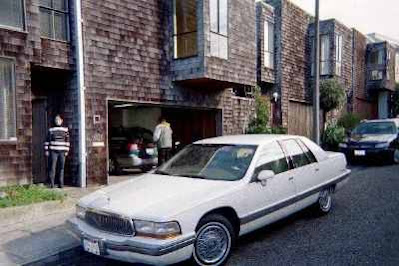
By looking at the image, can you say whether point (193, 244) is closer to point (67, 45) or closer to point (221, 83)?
point (67, 45)

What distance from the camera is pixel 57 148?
8164 millimetres

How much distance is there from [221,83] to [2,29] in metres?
6.46

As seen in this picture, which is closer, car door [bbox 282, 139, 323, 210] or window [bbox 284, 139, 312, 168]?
car door [bbox 282, 139, 323, 210]

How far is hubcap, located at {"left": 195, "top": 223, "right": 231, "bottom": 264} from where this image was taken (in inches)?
161

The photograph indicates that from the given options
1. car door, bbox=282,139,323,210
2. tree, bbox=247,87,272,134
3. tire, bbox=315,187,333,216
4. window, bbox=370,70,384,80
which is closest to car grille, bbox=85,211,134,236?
car door, bbox=282,139,323,210

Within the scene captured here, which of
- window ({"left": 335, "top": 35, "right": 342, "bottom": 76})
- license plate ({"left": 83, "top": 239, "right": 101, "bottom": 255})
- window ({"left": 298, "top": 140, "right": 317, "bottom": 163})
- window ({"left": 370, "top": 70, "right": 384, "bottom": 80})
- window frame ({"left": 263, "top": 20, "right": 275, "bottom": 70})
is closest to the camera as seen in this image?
license plate ({"left": 83, "top": 239, "right": 101, "bottom": 255})

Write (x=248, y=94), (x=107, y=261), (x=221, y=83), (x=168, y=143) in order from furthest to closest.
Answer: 1. (x=248, y=94)
2. (x=221, y=83)
3. (x=168, y=143)
4. (x=107, y=261)

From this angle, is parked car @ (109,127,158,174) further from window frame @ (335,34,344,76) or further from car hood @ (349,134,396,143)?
window frame @ (335,34,344,76)

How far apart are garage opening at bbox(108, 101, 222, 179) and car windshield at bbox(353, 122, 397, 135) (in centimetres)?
533

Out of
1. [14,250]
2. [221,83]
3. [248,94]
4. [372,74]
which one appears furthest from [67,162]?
[372,74]

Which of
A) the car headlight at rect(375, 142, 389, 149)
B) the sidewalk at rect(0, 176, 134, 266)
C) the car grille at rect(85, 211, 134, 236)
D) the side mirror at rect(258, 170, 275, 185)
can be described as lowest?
the sidewalk at rect(0, 176, 134, 266)

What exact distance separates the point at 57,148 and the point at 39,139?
53.8 inches

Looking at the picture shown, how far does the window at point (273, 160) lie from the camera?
16.4ft

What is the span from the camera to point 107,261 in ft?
15.2
